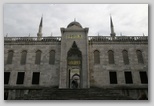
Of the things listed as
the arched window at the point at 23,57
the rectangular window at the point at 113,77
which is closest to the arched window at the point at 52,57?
the arched window at the point at 23,57

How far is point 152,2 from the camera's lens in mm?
6969

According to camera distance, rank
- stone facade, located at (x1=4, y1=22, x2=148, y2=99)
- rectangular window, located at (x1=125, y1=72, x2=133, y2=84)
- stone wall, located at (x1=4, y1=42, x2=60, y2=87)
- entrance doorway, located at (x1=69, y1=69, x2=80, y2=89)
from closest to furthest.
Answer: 1. stone facade, located at (x1=4, y1=22, x2=148, y2=99)
2. rectangular window, located at (x1=125, y1=72, x2=133, y2=84)
3. stone wall, located at (x1=4, y1=42, x2=60, y2=87)
4. entrance doorway, located at (x1=69, y1=69, x2=80, y2=89)

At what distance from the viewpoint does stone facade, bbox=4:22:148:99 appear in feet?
36.9

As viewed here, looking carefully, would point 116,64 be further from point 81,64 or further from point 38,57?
point 38,57

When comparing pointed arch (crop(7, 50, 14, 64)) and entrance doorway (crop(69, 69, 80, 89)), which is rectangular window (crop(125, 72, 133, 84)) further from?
pointed arch (crop(7, 50, 14, 64))

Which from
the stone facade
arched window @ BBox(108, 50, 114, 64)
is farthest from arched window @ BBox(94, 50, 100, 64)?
arched window @ BBox(108, 50, 114, 64)

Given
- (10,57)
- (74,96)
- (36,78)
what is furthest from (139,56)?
(10,57)

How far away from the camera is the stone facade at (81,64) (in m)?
11.2

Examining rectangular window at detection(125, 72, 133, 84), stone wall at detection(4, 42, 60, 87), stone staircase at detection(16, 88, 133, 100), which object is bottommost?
stone staircase at detection(16, 88, 133, 100)

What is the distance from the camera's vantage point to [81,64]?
37.7ft

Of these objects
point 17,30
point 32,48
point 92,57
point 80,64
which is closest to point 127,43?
point 92,57

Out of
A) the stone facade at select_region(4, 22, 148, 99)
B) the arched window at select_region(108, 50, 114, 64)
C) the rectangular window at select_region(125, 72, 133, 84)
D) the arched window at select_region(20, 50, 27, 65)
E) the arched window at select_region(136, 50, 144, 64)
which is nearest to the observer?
the stone facade at select_region(4, 22, 148, 99)

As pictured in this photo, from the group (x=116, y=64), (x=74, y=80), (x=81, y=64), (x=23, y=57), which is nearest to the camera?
(x=81, y=64)

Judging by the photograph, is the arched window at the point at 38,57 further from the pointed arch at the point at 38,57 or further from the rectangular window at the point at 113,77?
the rectangular window at the point at 113,77
